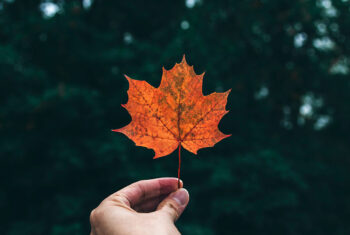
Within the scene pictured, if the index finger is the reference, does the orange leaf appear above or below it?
above

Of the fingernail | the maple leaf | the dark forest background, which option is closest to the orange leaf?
the maple leaf

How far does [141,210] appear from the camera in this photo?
1.50 metres

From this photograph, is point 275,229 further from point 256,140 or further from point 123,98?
point 123,98

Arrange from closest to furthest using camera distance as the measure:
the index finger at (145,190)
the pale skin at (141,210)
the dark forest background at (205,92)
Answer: the pale skin at (141,210) < the index finger at (145,190) < the dark forest background at (205,92)

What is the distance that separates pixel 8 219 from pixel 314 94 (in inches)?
344

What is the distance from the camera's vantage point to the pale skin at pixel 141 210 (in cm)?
111

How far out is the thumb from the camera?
1253 millimetres

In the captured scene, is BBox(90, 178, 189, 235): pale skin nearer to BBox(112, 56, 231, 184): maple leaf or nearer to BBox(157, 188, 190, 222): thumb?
BBox(157, 188, 190, 222): thumb

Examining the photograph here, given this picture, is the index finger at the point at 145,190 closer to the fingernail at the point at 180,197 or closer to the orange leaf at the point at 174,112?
the fingernail at the point at 180,197

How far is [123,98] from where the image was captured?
5.53 metres

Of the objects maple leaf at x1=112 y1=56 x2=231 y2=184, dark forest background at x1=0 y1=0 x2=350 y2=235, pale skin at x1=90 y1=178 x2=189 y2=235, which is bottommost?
pale skin at x1=90 y1=178 x2=189 y2=235

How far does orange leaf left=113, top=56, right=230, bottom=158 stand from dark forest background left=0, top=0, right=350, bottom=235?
3.84 m

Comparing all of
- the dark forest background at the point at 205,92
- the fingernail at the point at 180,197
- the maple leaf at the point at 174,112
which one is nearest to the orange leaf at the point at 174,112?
the maple leaf at the point at 174,112

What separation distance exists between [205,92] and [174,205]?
13.9 feet
